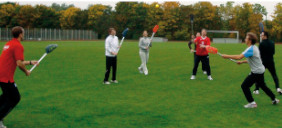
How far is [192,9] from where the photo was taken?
93.2 meters

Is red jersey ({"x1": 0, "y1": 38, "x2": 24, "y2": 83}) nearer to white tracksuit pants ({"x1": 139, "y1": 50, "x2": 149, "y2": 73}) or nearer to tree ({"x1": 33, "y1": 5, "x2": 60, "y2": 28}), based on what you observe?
white tracksuit pants ({"x1": 139, "y1": 50, "x2": 149, "y2": 73})

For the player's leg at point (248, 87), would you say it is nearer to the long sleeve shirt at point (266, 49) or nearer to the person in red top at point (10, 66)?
the long sleeve shirt at point (266, 49)

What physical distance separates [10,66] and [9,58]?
16 cm

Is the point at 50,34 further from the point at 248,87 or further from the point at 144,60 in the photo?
the point at 248,87

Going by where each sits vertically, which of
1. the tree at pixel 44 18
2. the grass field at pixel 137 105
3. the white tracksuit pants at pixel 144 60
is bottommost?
the grass field at pixel 137 105

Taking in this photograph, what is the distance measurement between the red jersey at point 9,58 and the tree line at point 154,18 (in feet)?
270

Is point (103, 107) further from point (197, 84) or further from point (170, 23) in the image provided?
point (170, 23)

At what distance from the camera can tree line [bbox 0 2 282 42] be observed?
3460 inches

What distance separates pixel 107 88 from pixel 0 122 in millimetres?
5219

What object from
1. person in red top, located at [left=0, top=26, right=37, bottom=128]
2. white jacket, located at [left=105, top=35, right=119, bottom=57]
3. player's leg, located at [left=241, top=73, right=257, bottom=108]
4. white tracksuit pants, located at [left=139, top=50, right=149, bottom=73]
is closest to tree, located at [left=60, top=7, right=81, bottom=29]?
white tracksuit pants, located at [left=139, top=50, right=149, bottom=73]

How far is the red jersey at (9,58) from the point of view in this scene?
5.98 m

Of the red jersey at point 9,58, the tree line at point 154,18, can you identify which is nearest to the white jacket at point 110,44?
the red jersey at point 9,58

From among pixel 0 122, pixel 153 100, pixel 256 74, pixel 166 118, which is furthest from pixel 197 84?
pixel 0 122

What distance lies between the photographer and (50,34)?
261 ft
